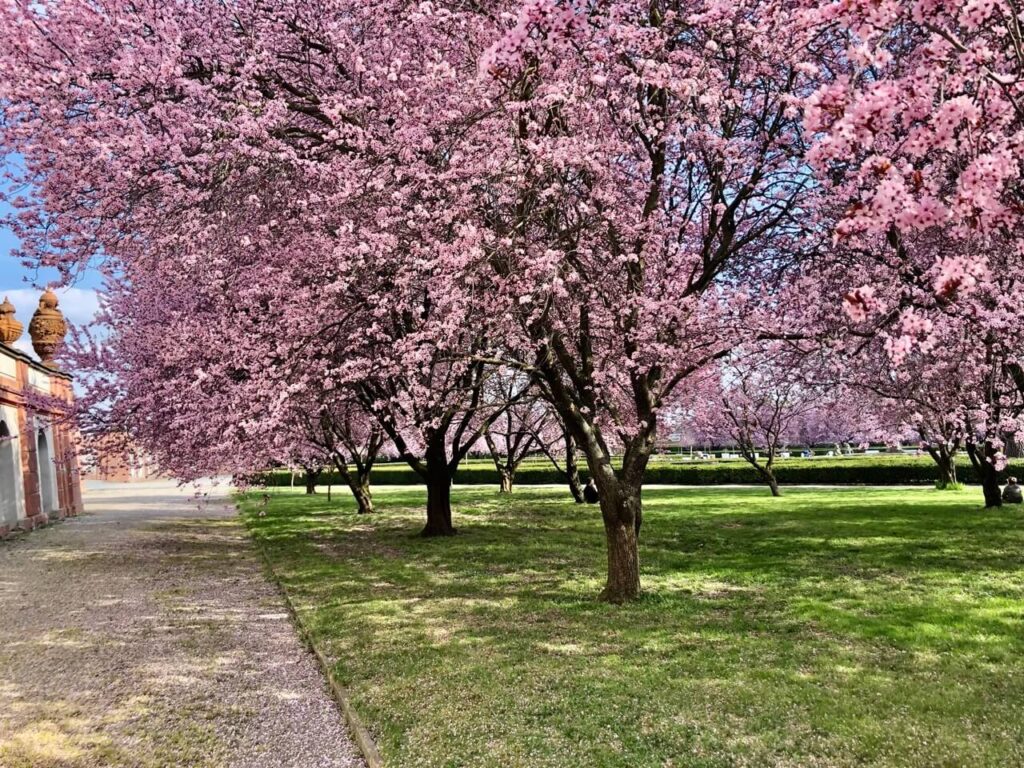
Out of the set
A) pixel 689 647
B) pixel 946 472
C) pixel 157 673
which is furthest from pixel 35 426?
pixel 946 472

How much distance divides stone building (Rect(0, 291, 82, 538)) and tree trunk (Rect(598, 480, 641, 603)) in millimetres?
14761

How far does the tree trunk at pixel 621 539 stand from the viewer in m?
9.61

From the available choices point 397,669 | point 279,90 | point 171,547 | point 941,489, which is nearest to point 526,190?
point 279,90

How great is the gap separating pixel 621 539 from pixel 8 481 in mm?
19745

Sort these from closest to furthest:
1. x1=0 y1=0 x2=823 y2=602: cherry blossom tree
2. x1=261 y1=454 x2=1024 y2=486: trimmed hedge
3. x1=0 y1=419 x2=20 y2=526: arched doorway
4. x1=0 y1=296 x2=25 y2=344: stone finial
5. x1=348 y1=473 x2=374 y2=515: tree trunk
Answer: x1=0 y1=0 x2=823 y2=602: cherry blossom tree, x1=0 y1=419 x2=20 y2=526: arched doorway, x1=0 y1=296 x2=25 y2=344: stone finial, x1=348 y1=473 x2=374 y2=515: tree trunk, x1=261 y1=454 x2=1024 y2=486: trimmed hedge

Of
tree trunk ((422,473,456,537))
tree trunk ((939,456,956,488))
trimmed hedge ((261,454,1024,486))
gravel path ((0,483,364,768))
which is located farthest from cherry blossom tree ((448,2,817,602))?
trimmed hedge ((261,454,1024,486))

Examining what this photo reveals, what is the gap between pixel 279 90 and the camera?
993 cm

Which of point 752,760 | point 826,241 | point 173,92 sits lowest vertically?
point 752,760

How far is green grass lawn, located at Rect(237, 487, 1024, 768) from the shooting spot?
526 centimetres

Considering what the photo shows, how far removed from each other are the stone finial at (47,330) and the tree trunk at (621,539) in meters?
22.1

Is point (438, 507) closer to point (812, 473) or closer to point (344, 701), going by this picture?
point (344, 701)

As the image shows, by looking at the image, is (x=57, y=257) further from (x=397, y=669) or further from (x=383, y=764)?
(x=383, y=764)

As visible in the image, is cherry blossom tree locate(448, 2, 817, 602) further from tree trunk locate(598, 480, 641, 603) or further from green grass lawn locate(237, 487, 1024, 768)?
green grass lawn locate(237, 487, 1024, 768)

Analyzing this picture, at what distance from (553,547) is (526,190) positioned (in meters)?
9.19
